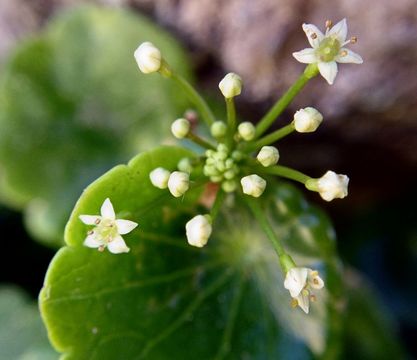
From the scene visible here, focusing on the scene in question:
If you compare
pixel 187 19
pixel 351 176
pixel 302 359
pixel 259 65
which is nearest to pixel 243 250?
pixel 302 359

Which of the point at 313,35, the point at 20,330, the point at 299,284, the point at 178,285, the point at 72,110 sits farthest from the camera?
the point at 72,110

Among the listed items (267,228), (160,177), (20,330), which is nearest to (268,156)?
(267,228)

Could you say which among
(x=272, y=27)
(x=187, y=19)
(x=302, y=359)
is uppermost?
(x=272, y=27)

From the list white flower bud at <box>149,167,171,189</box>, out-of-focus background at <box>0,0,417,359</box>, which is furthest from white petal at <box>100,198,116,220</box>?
out-of-focus background at <box>0,0,417,359</box>

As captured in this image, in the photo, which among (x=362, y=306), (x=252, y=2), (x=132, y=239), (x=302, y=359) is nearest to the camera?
(x=132, y=239)

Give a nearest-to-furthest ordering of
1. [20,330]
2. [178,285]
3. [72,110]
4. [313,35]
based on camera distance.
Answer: [313,35] < [178,285] < [20,330] < [72,110]

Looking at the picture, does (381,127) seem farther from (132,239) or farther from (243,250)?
(132,239)

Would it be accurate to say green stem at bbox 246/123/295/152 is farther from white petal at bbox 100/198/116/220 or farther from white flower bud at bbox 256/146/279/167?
white petal at bbox 100/198/116/220

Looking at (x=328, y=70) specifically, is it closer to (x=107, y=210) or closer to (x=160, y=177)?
(x=160, y=177)
